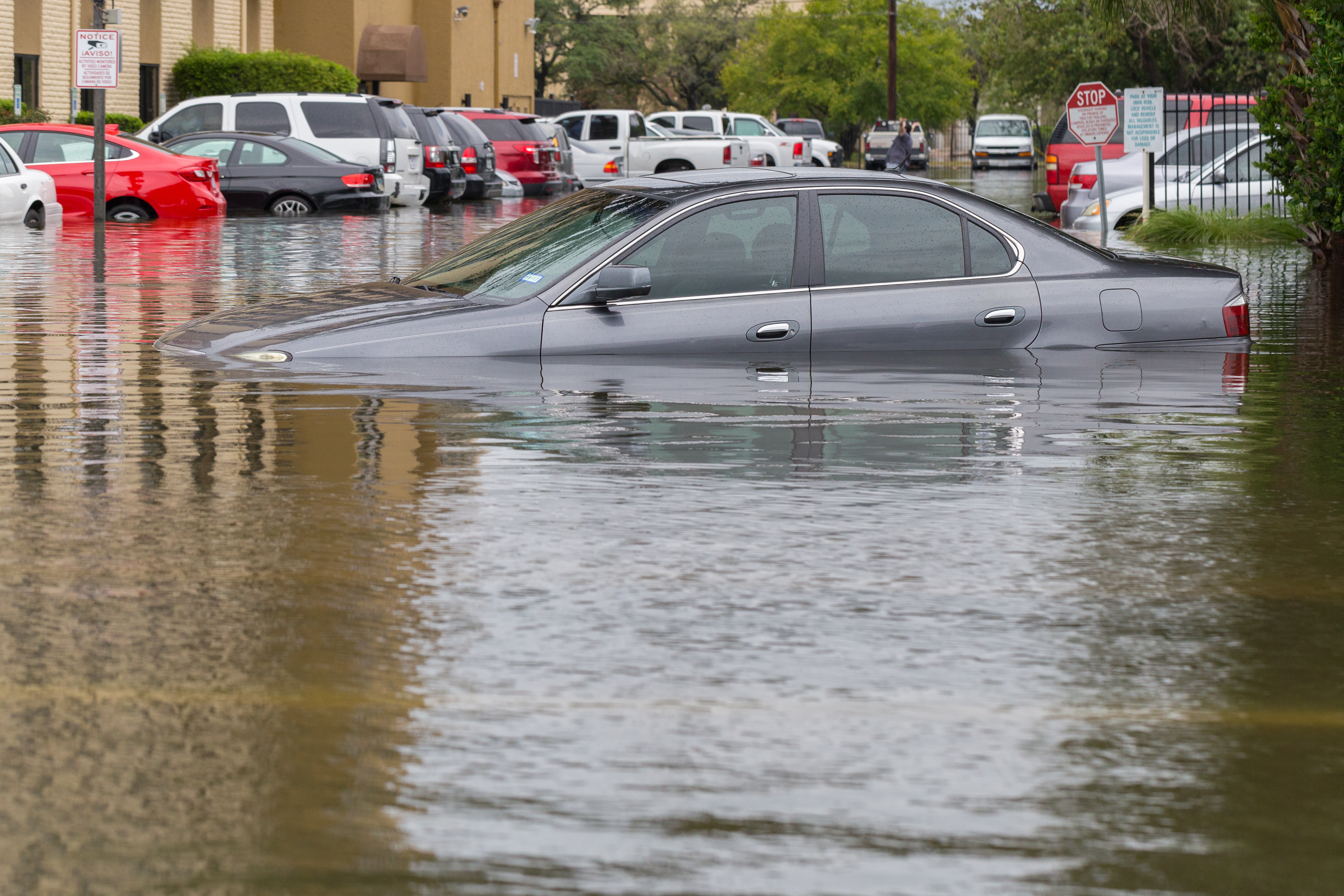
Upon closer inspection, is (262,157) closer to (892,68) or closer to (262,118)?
(262,118)

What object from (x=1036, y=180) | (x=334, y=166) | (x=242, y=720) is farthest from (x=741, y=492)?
(x=1036, y=180)

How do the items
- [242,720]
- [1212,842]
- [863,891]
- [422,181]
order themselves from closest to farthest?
[863,891] < [1212,842] < [242,720] < [422,181]

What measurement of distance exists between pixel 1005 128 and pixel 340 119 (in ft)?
127

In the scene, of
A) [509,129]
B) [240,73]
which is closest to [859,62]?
[240,73]

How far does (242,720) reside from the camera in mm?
4684

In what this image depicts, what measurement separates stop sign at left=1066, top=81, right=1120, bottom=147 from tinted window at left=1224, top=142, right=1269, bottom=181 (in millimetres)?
4853

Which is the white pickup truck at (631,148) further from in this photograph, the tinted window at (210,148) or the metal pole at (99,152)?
the metal pole at (99,152)

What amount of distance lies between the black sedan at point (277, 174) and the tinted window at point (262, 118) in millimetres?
1944

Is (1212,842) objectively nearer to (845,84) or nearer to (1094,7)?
(1094,7)

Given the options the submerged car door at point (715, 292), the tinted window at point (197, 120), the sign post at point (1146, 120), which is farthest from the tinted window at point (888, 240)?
the tinted window at point (197, 120)

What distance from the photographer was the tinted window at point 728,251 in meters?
9.59

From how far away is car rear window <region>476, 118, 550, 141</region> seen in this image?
1551 inches

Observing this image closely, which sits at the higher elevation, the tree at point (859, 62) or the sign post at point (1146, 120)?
the tree at point (859, 62)

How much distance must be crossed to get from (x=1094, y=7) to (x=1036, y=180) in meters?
26.0
